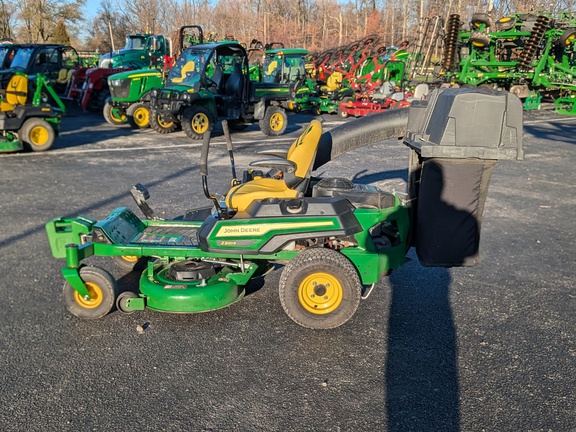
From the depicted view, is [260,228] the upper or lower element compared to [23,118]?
lower

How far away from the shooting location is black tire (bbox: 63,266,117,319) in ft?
13.5

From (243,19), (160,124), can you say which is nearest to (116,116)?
(160,124)

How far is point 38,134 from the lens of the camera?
11445 millimetres

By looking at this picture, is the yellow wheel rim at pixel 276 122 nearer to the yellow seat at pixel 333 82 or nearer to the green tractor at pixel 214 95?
the green tractor at pixel 214 95

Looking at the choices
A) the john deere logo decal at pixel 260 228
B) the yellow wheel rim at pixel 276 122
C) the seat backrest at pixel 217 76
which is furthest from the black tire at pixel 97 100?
the john deere logo decal at pixel 260 228

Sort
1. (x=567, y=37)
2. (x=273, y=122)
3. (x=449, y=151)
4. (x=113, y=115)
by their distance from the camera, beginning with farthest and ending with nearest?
1. (x=567, y=37)
2. (x=113, y=115)
3. (x=273, y=122)
4. (x=449, y=151)

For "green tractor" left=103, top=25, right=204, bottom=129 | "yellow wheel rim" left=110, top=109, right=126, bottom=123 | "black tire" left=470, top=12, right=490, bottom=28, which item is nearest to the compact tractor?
"yellow wheel rim" left=110, top=109, right=126, bottom=123

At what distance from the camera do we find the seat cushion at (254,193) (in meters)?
4.28

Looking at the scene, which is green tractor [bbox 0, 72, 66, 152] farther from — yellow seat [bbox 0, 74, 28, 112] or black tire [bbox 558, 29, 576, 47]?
black tire [bbox 558, 29, 576, 47]

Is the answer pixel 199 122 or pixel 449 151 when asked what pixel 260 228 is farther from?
pixel 199 122

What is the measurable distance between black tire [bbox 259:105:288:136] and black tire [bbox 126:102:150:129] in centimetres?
327

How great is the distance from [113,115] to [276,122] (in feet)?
15.8

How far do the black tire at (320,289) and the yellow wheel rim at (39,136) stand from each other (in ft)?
30.0

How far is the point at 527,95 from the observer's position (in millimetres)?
19938
